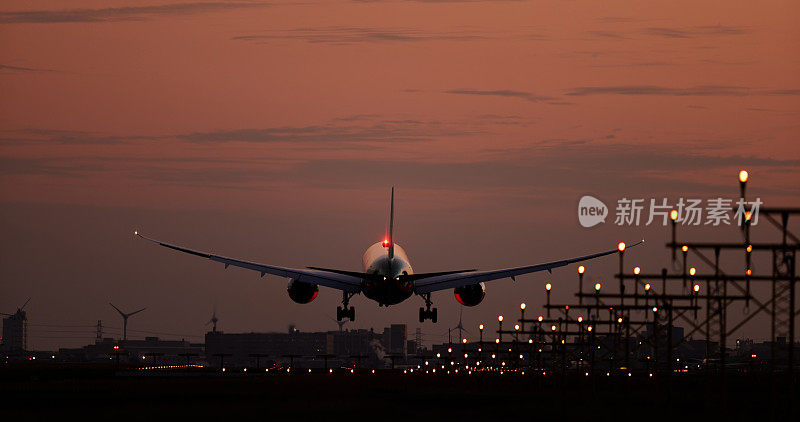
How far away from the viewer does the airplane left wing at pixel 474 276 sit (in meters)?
111

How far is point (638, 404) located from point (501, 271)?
1657 inches

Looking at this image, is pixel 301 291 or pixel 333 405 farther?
pixel 301 291

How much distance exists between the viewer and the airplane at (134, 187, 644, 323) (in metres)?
104

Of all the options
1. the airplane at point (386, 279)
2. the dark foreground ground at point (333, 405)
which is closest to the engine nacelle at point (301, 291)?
the airplane at point (386, 279)

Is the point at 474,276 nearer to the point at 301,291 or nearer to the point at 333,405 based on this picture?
the point at 301,291

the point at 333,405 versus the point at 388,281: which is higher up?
the point at 388,281

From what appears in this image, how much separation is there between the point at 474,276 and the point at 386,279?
Result: 489 inches

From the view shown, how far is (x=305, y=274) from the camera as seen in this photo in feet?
366

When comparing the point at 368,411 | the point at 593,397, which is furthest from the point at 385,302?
the point at 368,411

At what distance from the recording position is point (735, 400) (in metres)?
81.4

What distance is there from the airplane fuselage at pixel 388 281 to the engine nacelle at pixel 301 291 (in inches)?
401

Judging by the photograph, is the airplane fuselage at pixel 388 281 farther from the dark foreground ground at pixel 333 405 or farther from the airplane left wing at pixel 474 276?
the dark foreground ground at pixel 333 405

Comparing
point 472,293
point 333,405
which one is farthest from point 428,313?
point 333,405

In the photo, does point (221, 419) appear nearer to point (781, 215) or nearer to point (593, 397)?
point (781, 215)
